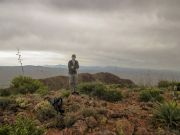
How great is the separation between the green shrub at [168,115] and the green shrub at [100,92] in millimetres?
4294

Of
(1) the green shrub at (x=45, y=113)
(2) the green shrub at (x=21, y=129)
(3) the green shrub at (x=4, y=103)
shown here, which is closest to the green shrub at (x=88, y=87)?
(3) the green shrub at (x=4, y=103)

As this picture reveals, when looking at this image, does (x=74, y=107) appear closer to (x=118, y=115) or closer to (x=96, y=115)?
(x=96, y=115)

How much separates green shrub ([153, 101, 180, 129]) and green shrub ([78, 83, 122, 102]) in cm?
429

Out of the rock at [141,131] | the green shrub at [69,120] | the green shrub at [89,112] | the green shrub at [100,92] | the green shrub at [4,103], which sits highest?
the green shrub at [100,92]

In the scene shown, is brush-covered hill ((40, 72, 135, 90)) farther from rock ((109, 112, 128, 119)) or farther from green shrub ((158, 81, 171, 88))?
rock ((109, 112, 128, 119))

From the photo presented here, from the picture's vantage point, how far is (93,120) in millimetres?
17359

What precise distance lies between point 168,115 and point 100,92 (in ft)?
19.9

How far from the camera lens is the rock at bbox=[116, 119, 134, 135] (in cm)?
1651

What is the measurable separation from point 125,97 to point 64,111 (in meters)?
5.48

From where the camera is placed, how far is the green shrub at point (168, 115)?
17781mm

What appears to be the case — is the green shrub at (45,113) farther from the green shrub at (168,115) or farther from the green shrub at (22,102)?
the green shrub at (168,115)

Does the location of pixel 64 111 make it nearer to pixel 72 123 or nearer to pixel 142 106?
pixel 72 123

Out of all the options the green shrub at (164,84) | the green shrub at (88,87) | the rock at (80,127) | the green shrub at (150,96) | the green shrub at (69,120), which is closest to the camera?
the rock at (80,127)

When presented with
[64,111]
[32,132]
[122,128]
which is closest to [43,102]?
[64,111]
